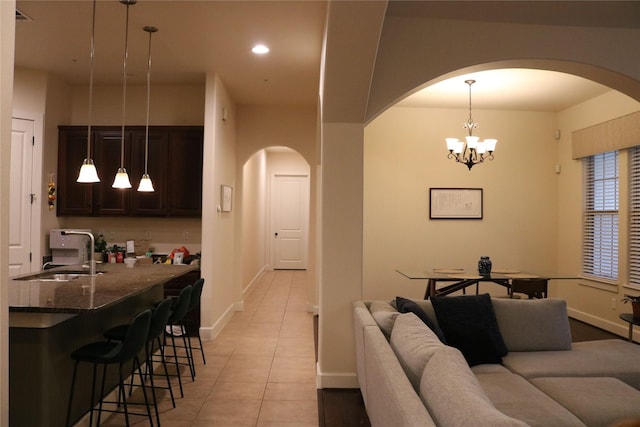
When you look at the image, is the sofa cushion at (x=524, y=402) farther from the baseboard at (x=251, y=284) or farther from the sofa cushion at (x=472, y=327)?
the baseboard at (x=251, y=284)

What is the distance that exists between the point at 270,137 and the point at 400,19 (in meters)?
3.33

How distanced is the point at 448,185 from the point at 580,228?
1908mm

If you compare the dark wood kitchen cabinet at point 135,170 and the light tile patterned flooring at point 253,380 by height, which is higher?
the dark wood kitchen cabinet at point 135,170

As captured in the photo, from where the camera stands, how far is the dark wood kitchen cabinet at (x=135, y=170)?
5484mm

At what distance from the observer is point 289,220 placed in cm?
1144

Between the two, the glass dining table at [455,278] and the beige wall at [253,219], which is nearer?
the glass dining table at [455,278]

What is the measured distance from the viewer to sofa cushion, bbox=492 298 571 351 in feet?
10.9

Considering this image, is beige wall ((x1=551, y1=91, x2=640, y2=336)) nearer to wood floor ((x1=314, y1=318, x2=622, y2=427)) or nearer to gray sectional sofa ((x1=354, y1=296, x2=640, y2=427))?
gray sectional sofa ((x1=354, y1=296, x2=640, y2=427))

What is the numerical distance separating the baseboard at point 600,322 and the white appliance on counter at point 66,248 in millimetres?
6584

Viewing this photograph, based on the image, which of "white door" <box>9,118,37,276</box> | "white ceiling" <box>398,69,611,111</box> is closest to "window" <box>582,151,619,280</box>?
"white ceiling" <box>398,69,611,111</box>

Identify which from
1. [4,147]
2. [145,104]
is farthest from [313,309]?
[4,147]

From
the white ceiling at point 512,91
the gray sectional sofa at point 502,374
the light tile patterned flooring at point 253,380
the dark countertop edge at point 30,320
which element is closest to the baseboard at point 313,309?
the light tile patterned flooring at point 253,380

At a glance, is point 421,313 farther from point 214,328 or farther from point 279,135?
point 279,135

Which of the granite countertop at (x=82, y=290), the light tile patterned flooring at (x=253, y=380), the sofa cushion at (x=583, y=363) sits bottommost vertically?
the light tile patterned flooring at (x=253, y=380)
